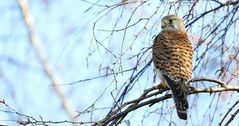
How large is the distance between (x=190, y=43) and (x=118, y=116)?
4.91 ft

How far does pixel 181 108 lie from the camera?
4.48m

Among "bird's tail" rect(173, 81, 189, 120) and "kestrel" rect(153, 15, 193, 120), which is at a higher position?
"kestrel" rect(153, 15, 193, 120)

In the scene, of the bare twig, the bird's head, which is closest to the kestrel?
the bird's head

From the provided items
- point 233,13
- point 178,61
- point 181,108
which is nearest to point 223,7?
point 233,13

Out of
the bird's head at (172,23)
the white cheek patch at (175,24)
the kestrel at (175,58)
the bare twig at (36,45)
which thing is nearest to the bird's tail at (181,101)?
the kestrel at (175,58)

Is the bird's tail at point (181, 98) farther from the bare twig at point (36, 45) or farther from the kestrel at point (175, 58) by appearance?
the bare twig at point (36, 45)

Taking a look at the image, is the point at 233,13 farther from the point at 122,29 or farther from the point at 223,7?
the point at 122,29

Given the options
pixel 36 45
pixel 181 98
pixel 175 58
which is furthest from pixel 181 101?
pixel 36 45

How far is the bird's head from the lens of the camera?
5227mm

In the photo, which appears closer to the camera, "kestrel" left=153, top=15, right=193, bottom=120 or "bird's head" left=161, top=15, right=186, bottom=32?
"kestrel" left=153, top=15, right=193, bottom=120

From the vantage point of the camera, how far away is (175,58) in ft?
16.8

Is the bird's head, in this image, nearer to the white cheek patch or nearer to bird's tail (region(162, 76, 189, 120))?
the white cheek patch

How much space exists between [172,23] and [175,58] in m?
0.49

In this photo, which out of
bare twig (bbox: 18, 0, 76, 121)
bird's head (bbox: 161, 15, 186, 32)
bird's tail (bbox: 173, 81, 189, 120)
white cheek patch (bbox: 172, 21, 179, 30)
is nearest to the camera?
bird's tail (bbox: 173, 81, 189, 120)
